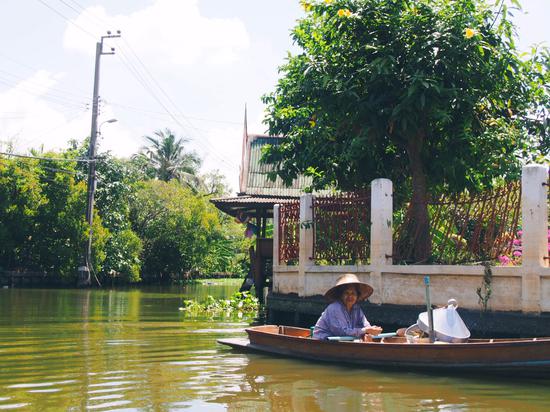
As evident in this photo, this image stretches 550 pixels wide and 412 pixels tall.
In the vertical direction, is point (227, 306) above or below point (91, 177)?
below

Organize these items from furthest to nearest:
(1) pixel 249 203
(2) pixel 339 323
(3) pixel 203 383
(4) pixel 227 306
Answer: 1. (4) pixel 227 306
2. (1) pixel 249 203
3. (2) pixel 339 323
4. (3) pixel 203 383

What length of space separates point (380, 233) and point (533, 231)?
281cm

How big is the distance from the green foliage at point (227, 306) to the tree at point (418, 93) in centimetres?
740

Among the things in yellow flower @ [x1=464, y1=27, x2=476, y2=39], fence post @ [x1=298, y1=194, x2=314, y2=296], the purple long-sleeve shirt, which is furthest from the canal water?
yellow flower @ [x1=464, y1=27, x2=476, y2=39]

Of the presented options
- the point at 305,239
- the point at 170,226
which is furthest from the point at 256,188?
the point at 170,226

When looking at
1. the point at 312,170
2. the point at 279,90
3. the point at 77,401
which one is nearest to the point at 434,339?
the point at 77,401

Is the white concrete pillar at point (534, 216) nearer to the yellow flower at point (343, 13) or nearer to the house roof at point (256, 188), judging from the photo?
the yellow flower at point (343, 13)

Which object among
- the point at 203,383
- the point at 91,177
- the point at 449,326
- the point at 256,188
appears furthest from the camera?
the point at 91,177

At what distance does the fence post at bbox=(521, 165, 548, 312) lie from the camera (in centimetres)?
992

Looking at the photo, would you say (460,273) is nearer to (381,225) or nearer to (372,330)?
(381,225)

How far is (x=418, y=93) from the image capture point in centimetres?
1202

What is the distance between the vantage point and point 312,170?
15.6 meters

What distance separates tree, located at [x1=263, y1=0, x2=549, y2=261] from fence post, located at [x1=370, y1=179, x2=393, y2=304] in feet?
1.79

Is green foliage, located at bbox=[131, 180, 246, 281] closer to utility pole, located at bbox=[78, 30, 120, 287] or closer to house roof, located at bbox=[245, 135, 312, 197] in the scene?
utility pole, located at bbox=[78, 30, 120, 287]
